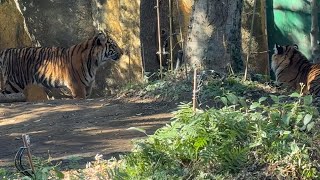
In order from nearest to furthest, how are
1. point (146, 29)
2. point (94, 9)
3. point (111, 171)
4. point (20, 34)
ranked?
point (111, 171)
point (146, 29)
point (94, 9)
point (20, 34)

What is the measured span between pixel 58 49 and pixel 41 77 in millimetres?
498

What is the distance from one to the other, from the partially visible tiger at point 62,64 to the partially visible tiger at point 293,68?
2909 mm

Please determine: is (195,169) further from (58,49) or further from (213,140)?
(58,49)

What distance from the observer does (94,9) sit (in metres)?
13.9

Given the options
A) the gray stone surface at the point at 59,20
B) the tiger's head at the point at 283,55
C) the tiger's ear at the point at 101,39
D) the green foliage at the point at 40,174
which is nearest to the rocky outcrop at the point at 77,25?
the gray stone surface at the point at 59,20

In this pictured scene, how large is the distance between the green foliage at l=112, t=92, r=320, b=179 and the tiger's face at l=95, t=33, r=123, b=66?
6898mm

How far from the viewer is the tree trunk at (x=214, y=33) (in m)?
8.67

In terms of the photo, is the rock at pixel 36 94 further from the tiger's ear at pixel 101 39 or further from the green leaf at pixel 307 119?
the green leaf at pixel 307 119

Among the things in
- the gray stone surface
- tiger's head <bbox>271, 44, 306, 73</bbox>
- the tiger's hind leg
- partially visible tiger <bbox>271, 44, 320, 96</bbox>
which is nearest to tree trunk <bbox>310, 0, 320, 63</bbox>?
partially visible tiger <bbox>271, 44, 320, 96</bbox>

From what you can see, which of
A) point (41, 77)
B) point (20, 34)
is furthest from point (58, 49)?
point (20, 34)

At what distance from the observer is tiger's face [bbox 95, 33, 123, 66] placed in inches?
477

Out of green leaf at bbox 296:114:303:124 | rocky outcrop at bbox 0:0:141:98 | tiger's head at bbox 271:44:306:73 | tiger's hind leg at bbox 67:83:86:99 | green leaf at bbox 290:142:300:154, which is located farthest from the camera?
rocky outcrop at bbox 0:0:141:98

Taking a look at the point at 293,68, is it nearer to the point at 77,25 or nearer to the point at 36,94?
the point at 77,25

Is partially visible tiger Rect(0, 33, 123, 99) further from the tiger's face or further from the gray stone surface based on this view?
the gray stone surface
